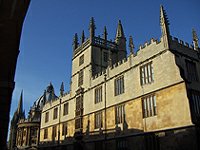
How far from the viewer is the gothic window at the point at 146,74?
23.0m

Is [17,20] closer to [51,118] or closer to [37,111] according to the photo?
[51,118]

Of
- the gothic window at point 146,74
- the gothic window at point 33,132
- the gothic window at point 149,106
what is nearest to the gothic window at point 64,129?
the gothic window at point 149,106

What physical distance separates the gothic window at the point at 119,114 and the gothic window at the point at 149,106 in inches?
129

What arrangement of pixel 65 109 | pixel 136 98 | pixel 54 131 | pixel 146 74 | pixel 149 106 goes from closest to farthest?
pixel 149 106, pixel 146 74, pixel 136 98, pixel 65 109, pixel 54 131

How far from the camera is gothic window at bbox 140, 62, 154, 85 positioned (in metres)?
23.0

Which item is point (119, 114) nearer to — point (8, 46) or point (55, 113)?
point (8, 46)

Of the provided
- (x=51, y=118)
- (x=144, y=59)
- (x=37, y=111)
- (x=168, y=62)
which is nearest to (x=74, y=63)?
(x=51, y=118)

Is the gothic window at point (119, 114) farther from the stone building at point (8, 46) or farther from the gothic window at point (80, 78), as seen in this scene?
the stone building at point (8, 46)

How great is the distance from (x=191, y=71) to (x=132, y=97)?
21.4 ft

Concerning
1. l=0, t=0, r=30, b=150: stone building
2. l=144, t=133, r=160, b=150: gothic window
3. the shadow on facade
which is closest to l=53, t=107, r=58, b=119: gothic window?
the shadow on facade

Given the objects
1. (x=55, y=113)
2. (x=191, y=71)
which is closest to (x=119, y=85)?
(x=191, y=71)

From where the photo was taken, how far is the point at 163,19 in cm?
2300

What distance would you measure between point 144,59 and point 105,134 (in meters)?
10.2

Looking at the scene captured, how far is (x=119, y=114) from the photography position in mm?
25875
